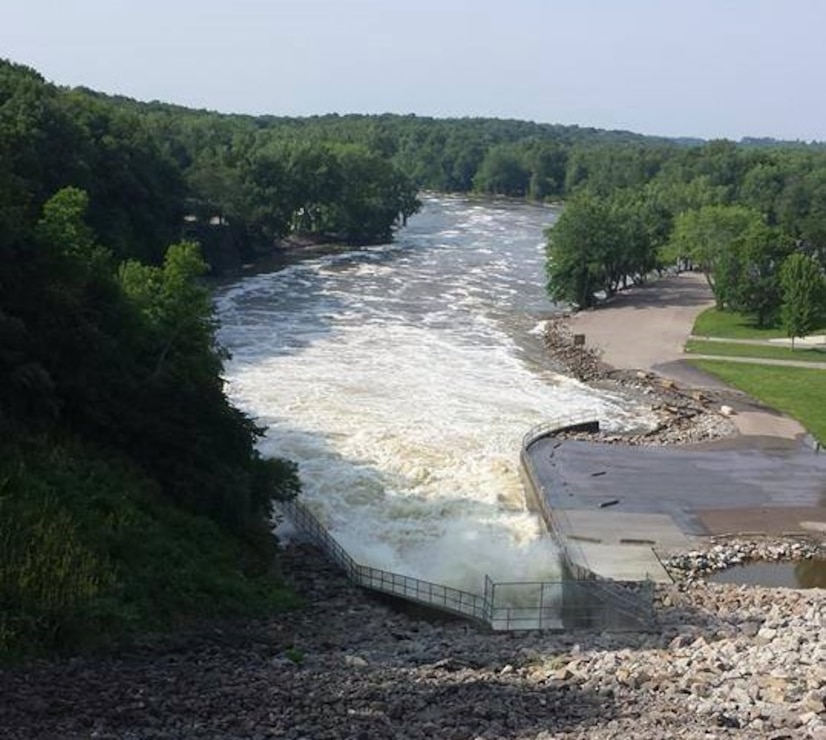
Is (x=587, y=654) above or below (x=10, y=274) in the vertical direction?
below

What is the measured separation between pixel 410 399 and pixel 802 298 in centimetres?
3161

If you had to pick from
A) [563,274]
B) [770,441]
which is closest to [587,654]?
[770,441]

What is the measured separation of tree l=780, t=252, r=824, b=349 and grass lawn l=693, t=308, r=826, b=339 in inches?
139

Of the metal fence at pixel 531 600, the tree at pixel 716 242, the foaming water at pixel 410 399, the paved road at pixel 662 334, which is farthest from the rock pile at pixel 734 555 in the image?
the tree at pixel 716 242

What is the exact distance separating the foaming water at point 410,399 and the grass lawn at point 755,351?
37.7 ft

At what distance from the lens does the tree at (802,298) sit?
2827 inches

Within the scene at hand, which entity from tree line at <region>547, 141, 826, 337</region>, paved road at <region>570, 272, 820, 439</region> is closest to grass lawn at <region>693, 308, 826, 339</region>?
tree line at <region>547, 141, 826, 337</region>

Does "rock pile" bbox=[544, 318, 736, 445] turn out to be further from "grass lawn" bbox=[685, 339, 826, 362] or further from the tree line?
the tree line

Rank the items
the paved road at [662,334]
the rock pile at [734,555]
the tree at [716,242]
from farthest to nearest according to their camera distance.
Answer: the tree at [716,242] < the paved road at [662,334] < the rock pile at [734,555]

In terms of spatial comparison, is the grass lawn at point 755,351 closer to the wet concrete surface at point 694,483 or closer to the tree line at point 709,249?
the tree line at point 709,249

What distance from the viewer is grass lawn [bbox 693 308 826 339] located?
258 feet

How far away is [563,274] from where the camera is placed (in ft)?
297

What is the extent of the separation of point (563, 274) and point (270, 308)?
83.0 ft

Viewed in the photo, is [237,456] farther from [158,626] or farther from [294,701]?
[294,701]
